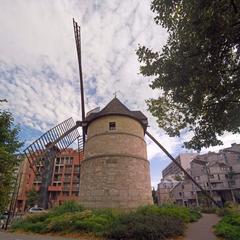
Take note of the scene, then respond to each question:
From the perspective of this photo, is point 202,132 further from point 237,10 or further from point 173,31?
point 237,10

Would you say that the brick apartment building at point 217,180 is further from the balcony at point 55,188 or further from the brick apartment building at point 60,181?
the balcony at point 55,188

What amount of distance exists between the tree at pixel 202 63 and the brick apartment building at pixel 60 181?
53.3m

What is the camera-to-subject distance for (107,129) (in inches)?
813

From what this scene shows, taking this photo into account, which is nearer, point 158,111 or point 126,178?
point 158,111

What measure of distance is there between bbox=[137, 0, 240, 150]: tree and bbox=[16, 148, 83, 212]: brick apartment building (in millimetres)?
53317

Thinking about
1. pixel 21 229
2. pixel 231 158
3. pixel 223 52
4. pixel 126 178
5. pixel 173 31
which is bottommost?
pixel 21 229

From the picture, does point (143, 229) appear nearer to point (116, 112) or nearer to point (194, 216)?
point (194, 216)

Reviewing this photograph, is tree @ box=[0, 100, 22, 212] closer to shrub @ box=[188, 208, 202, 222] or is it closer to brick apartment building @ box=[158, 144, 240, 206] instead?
shrub @ box=[188, 208, 202, 222]

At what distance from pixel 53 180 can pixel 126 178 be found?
173 feet

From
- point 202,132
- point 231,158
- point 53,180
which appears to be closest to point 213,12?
point 202,132

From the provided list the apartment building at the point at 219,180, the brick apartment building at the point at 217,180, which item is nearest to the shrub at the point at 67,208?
the brick apartment building at the point at 217,180

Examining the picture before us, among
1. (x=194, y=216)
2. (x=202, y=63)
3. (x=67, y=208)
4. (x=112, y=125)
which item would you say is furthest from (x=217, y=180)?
(x=202, y=63)

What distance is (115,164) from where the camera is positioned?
18828mm

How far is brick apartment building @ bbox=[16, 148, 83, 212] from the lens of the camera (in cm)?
6119
